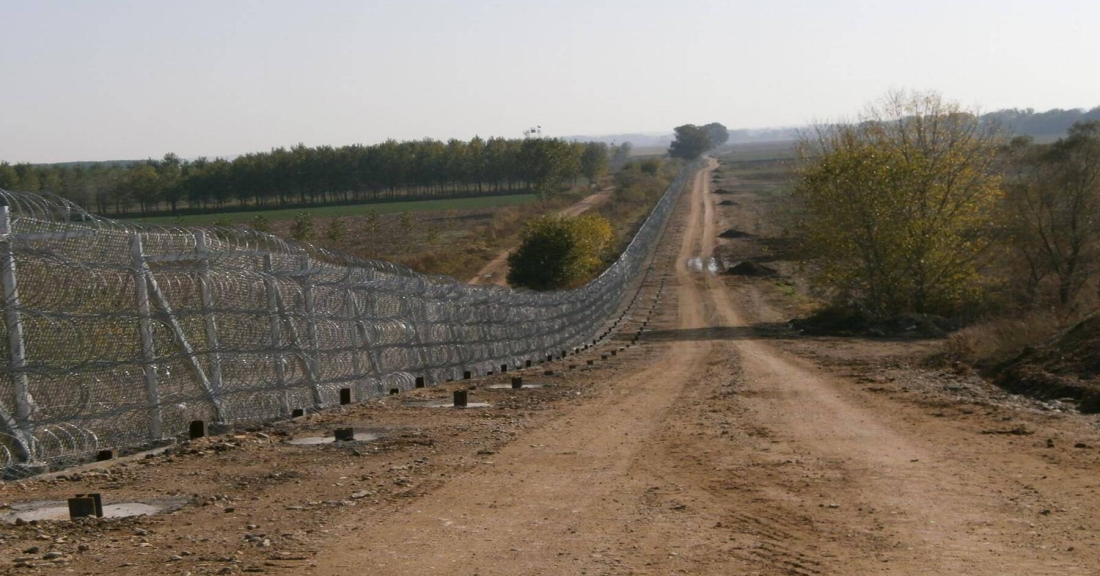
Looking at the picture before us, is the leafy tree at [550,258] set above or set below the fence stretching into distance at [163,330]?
below

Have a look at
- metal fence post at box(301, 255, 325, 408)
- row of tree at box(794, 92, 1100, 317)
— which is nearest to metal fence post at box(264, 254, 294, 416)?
metal fence post at box(301, 255, 325, 408)

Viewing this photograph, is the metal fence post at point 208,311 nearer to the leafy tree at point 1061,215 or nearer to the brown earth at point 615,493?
the brown earth at point 615,493

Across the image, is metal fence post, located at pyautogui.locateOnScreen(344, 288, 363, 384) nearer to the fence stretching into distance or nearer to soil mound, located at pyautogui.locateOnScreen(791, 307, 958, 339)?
the fence stretching into distance

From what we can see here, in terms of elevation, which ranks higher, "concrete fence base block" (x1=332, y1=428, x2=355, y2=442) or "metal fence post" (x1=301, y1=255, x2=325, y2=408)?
"metal fence post" (x1=301, y1=255, x2=325, y2=408)

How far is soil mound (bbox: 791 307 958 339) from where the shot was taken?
38.6 meters

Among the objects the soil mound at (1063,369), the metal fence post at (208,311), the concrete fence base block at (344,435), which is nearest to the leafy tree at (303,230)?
the soil mound at (1063,369)

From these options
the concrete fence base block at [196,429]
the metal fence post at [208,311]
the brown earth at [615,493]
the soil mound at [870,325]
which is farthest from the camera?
the soil mound at [870,325]

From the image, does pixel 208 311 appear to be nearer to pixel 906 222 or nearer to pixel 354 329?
pixel 354 329

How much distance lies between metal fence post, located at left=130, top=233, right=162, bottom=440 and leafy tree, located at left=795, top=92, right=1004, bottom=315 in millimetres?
35214

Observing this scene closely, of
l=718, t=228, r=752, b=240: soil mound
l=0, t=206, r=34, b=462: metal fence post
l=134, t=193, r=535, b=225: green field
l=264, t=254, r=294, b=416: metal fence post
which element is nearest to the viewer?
l=0, t=206, r=34, b=462: metal fence post

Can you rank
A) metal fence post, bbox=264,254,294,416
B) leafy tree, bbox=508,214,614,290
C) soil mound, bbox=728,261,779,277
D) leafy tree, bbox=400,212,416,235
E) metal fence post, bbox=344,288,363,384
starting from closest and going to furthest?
metal fence post, bbox=264,254,294,416 < metal fence post, bbox=344,288,363,384 < leafy tree, bbox=508,214,614,290 < soil mound, bbox=728,261,779,277 < leafy tree, bbox=400,212,416,235

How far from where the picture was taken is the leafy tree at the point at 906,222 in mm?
42219

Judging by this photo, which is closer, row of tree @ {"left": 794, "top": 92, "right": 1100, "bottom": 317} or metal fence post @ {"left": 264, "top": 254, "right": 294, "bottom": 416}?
metal fence post @ {"left": 264, "top": 254, "right": 294, "bottom": 416}

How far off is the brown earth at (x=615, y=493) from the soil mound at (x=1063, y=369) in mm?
729
